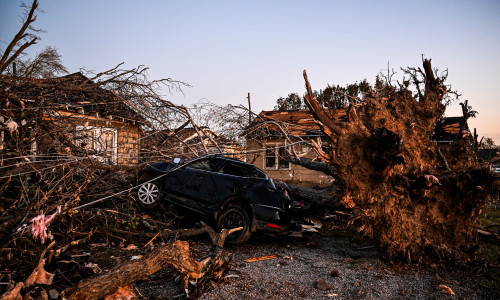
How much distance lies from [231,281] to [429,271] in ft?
11.2

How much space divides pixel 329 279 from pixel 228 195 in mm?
2459

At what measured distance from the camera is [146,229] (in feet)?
20.3

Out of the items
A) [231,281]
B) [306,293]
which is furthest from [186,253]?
[306,293]

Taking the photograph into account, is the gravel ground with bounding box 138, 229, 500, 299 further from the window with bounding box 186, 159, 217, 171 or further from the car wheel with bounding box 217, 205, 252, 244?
the window with bounding box 186, 159, 217, 171

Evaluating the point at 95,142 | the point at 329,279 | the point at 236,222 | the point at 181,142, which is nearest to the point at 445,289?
the point at 329,279

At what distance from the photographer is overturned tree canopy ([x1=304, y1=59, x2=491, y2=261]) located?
5.40 meters

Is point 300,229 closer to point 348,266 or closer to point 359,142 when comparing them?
point 348,266

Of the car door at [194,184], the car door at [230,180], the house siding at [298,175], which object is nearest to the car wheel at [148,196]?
the car door at [194,184]

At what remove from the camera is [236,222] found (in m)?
6.03

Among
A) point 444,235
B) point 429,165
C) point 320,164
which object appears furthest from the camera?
point 320,164

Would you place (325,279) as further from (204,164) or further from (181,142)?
(181,142)

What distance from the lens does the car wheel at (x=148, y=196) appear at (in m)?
6.76

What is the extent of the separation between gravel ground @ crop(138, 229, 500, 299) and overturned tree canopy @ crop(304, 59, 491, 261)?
522 millimetres

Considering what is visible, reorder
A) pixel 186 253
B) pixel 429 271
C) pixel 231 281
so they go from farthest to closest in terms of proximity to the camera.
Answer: pixel 429 271 < pixel 231 281 < pixel 186 253
